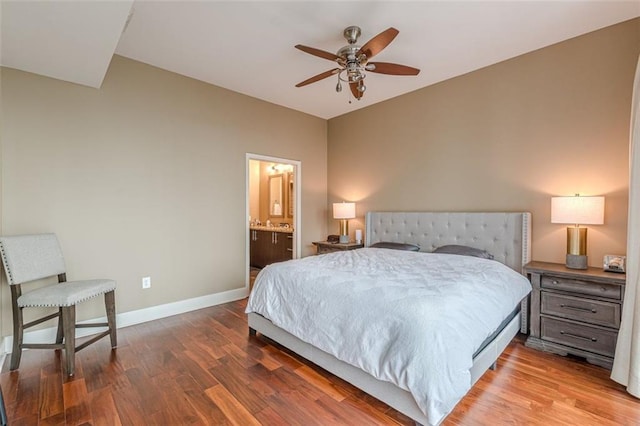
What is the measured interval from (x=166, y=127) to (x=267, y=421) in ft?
10.4

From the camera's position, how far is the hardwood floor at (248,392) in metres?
1.78

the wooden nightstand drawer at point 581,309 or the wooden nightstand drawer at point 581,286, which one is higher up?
the wooden nightstand drawer at point 581,286

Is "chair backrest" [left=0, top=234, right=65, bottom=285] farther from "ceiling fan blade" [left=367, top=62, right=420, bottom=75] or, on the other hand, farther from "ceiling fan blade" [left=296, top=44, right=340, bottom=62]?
"ceiling fan blade" [left=367, top=62, right=420, bottom=75]

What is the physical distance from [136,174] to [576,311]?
4386mm

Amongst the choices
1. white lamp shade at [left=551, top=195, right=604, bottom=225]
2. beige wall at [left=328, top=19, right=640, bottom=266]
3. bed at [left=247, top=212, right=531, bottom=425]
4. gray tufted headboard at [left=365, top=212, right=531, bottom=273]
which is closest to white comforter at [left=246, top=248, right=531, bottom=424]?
bed at [left=247, top=212, right=531, bottom=425]

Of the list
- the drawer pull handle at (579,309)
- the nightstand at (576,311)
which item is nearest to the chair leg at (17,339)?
the nightstand at (576,311)

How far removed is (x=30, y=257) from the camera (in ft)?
7.98

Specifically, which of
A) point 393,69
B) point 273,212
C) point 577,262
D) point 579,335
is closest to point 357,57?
point 393,69

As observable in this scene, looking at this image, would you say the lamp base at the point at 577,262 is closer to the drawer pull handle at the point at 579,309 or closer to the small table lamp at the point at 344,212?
the drawer pull handle at the point at 579,309

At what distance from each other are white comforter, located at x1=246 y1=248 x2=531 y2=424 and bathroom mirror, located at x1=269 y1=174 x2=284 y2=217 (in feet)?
11.7

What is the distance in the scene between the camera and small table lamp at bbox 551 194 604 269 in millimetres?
2523

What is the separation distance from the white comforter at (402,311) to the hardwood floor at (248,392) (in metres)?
0.31

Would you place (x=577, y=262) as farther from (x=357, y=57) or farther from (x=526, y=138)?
(x=357, y=57)

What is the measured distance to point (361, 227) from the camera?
15.9 ft
